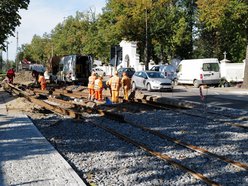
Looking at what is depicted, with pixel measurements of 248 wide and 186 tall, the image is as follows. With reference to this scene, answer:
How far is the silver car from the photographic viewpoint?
92.0 feet

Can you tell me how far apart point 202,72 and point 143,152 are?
23945 millimetres

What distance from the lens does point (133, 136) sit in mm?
11023

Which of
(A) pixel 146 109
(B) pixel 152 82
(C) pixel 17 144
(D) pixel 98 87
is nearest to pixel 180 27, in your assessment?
(B) pixel 152 82

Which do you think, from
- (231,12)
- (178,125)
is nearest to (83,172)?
(178,125)

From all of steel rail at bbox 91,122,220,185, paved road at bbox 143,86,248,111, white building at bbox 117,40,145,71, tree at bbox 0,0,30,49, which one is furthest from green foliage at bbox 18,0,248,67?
steel rail at bbox 91,122,220,185

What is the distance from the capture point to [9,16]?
108 feet

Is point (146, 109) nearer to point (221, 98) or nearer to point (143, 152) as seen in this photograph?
point (221, 98)

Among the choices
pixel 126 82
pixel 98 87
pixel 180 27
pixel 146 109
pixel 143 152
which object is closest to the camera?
pixel 143 152

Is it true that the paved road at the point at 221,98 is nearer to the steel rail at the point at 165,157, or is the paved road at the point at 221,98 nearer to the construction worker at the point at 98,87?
the construction worker at the point at 98,87

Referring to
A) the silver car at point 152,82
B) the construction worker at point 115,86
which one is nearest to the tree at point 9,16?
the silver car at point 152,82

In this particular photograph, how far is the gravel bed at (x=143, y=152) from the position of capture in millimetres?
6984

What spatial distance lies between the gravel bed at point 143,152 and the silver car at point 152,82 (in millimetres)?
13410

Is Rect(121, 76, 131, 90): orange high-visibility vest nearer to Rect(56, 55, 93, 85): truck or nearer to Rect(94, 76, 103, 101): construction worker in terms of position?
Rect(94, 76, 103, 101): construction worker

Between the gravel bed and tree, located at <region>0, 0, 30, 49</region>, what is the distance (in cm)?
2011
